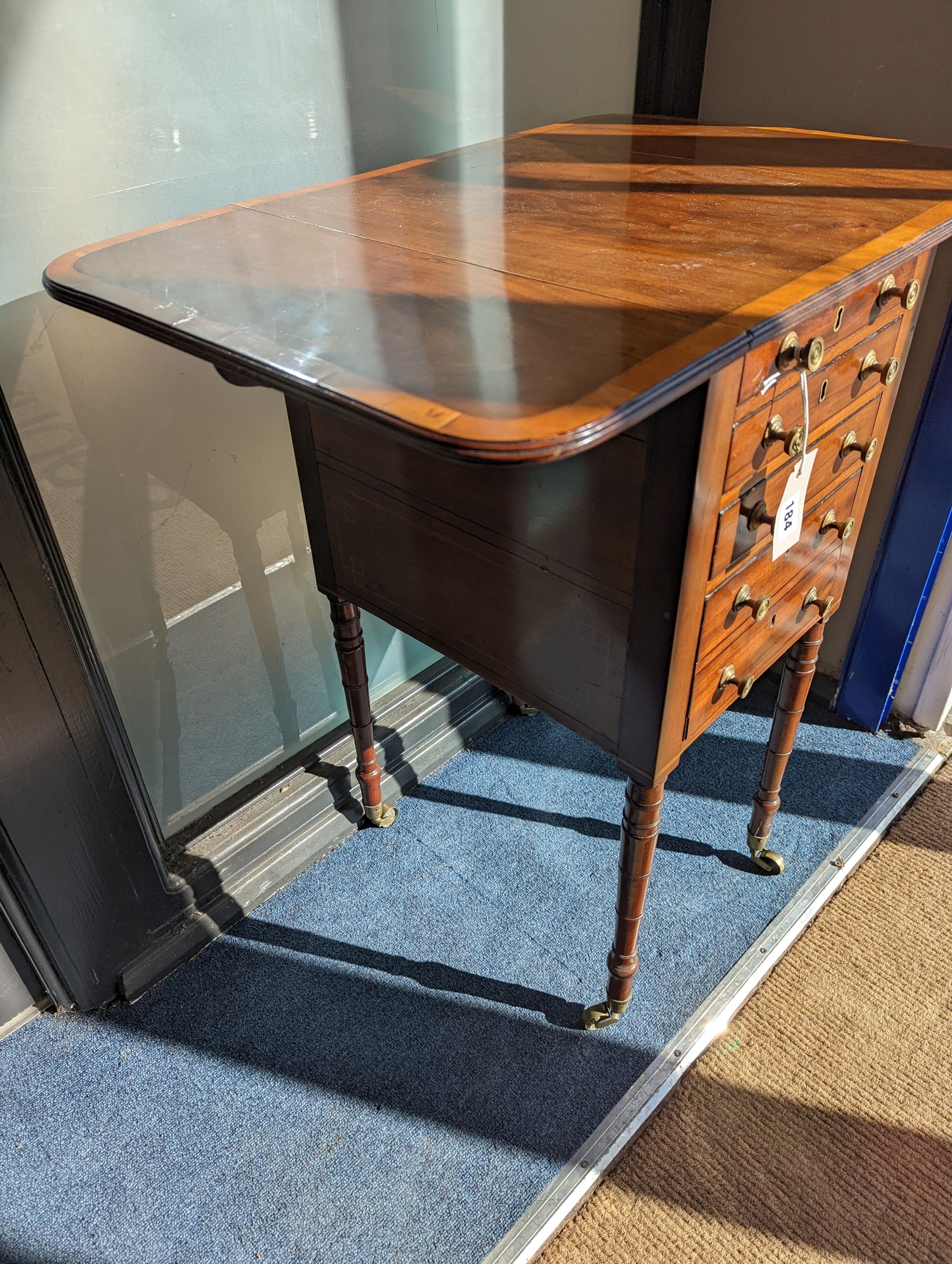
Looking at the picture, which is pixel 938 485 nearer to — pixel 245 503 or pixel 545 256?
pixel 545 256

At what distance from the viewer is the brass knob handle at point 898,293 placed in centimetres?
90

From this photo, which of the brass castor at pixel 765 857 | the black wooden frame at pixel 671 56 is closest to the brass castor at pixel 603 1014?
the brass castor at pixel 765 857

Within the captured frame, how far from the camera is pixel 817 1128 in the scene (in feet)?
3.84

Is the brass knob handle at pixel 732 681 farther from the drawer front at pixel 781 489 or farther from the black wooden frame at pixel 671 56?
the black wooden frame at pixel 671 56

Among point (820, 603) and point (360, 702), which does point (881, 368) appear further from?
point (360, 702)

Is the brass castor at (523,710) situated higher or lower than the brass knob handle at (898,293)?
lower

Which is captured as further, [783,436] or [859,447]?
[859,447]

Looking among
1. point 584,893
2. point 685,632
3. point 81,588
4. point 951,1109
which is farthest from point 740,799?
point 81,588

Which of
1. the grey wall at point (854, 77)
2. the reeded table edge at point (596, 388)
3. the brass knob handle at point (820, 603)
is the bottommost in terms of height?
the brass knob handle at point (820, 603)

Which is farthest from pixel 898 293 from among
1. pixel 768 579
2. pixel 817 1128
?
pixel 817 1128

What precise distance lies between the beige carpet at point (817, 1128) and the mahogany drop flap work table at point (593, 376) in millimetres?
202

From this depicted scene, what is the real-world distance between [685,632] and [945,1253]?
2.66ft

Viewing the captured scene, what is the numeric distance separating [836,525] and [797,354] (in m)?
0.33

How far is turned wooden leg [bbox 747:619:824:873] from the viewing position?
1.25m
